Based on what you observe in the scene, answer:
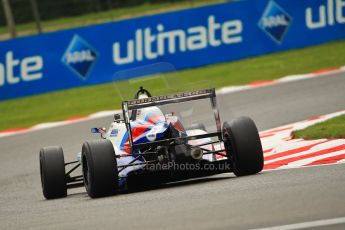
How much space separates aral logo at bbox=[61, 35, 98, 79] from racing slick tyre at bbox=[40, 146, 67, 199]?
13995 millimetres

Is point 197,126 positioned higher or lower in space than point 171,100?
lower

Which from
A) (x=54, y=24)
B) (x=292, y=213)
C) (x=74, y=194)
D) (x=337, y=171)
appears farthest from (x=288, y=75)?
(x=292, y=213)

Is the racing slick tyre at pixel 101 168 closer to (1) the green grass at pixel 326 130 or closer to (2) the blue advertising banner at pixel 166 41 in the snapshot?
(1) the green grass at pixel 326 130

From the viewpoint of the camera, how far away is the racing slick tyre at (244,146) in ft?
30.6

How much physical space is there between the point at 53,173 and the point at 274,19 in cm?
1583

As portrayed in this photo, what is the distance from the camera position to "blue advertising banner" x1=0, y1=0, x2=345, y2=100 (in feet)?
78.6

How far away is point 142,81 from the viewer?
10945 mm

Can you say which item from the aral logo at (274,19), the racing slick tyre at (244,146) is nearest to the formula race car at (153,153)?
the racing slick tyre at (244,146)

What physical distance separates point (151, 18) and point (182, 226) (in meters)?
18.2

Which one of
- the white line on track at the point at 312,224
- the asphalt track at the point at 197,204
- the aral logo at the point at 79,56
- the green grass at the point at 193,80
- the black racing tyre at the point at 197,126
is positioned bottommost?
the green grass at the point at 193,80

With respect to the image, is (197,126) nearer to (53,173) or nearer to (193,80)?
(53,173)

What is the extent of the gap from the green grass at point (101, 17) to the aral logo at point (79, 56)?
202 inches

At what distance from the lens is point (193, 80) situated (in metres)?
23.3

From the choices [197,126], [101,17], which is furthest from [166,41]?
[197,126]
